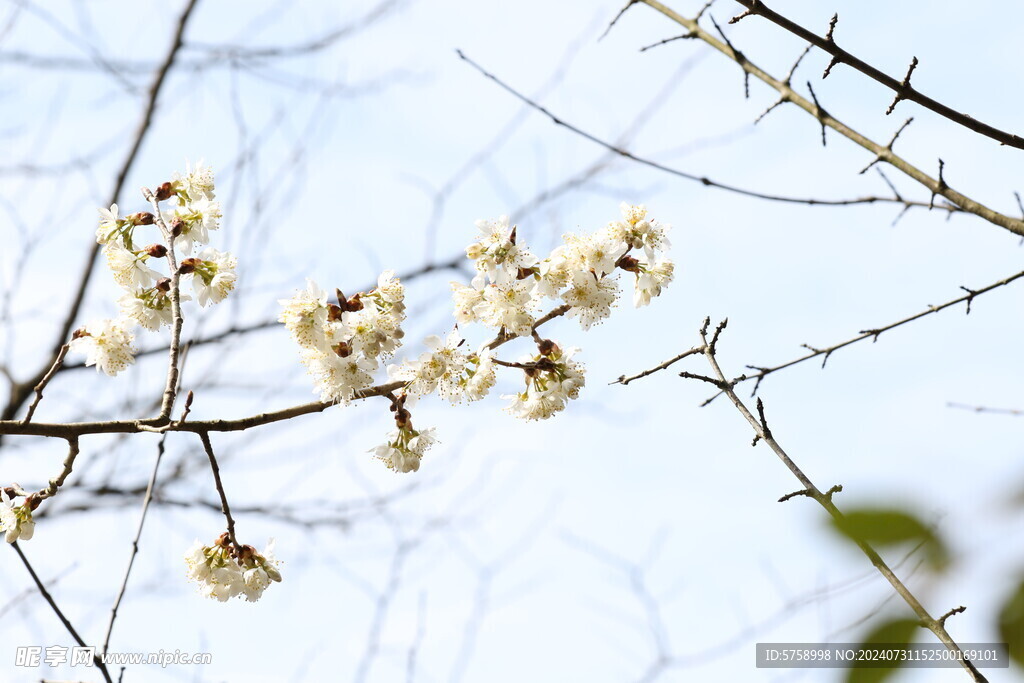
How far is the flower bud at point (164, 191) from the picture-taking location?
1.99 meters

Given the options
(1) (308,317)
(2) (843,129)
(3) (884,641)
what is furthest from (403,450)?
(3) (884,641)

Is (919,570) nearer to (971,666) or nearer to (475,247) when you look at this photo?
(971,666)

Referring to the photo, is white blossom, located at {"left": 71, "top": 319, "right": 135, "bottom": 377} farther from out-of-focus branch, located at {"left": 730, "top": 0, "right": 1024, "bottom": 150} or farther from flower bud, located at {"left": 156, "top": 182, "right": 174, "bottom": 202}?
out-of-focus branch, located at {"left": 730, "top": 0, "right": 1024, "bottom": 150}

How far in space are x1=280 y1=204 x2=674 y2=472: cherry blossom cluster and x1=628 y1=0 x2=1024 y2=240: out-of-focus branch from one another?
0.38 meters

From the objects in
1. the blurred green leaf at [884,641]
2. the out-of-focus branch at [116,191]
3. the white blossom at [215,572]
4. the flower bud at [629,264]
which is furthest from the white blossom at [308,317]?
the out-of-focus branch at [116,191]

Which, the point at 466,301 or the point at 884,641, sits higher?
the point at 466,301

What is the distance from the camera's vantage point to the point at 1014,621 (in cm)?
36

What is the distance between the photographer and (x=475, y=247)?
180 centimetres

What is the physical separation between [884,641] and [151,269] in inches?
70.2

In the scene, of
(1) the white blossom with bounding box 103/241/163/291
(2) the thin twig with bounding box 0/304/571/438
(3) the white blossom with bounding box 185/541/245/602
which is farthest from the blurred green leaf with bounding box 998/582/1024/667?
(1) the white blossom with bounding box 103/241/163/291

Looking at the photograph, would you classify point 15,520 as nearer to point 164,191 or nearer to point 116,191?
point 164,191

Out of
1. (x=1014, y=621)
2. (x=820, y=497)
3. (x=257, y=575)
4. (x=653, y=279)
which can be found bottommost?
(x=1014, y=621)

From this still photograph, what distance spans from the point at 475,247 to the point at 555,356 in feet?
0.88

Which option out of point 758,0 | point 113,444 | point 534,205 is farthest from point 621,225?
point 113,444
